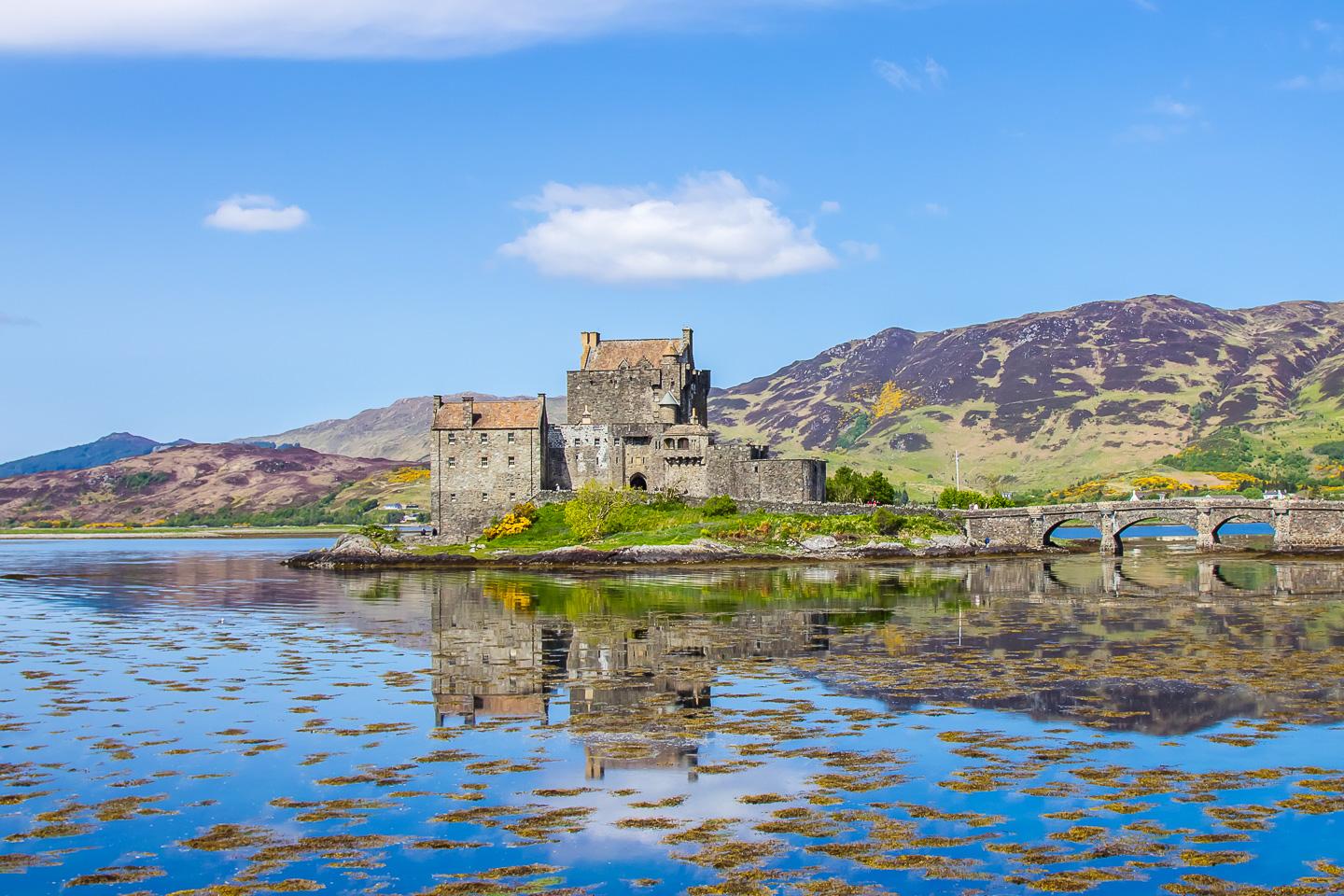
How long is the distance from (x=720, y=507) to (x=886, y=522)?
12.5 meters

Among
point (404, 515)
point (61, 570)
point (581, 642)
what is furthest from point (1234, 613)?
point (404, 515)

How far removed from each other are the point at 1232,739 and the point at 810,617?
2591 cm

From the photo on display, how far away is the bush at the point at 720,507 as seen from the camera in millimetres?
96688

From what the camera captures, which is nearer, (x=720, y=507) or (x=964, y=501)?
(x=720, y=507)

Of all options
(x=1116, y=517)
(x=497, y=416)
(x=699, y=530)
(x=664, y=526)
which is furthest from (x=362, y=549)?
(x=1116, y=517)

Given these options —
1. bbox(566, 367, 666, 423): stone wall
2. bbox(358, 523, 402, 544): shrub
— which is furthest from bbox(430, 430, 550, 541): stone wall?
bbox(566, 367, 666, 423): stone wall

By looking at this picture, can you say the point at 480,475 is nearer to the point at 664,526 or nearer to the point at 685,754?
the point at 664,526

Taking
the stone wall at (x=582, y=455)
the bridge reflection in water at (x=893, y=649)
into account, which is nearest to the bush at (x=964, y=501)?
the stone wall at (x=582, y=455)

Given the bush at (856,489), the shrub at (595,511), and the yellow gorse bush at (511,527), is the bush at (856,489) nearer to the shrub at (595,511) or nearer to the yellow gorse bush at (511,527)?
the shrub at (595,511)

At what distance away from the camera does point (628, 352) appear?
359 ft

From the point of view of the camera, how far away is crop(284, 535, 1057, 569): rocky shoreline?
86.9m

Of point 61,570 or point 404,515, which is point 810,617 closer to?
point 61,570

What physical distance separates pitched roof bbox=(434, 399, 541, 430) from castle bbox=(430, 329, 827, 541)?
0.08m

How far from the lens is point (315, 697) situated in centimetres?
3203
